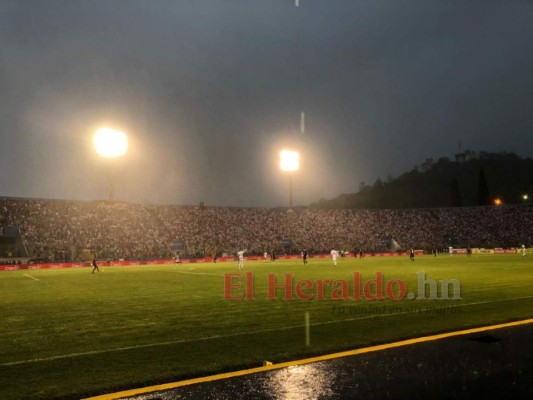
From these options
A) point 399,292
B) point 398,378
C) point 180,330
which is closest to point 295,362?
point 398,378

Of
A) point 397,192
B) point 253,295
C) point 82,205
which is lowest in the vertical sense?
point 253,295

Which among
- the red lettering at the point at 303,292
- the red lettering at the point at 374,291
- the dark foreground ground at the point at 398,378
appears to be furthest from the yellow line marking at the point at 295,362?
the red lettering at the point at 303,292

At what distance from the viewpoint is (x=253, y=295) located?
15922 millimetres

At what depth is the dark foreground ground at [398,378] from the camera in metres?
5.49

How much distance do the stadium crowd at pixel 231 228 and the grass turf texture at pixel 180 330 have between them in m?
33.9

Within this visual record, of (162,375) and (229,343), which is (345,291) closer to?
(229,343)

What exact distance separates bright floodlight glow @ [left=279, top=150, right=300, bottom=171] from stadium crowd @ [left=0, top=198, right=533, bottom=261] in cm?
1070

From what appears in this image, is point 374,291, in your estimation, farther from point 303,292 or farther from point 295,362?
point 295,362

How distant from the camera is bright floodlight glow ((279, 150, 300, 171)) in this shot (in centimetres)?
5691

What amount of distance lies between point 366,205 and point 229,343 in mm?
172308

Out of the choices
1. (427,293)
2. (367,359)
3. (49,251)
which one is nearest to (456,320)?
(367,359)

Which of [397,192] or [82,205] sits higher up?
[397,192]

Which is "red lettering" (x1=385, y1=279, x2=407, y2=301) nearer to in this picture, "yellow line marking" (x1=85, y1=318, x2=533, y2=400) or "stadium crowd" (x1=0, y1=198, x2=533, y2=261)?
"yellow line marking" (x1=85, y1=318, x2=533, y2=400)

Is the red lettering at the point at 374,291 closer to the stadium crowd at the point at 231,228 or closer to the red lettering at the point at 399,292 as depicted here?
the red lettering at the point at 399,292
